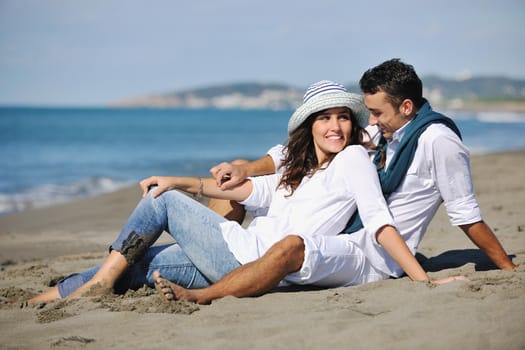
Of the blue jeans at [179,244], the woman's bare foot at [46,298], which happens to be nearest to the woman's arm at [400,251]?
the blue jeans at [179,244]

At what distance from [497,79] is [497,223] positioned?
8557cm

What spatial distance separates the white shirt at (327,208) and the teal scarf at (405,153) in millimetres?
91

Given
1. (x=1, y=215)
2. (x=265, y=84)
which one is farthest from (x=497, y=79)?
(x=1, y=215)

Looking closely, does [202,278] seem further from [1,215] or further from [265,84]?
[265,84]

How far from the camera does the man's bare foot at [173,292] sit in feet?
11.0

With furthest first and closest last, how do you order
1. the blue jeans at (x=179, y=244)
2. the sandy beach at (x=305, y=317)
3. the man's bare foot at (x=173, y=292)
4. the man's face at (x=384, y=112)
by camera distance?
the man's face at (x=384, y=112)
the blue jeans at (x=179, y=244)
the man's bare foot at (x=173, y=292)
the sandy beach at (x=305, y=317)

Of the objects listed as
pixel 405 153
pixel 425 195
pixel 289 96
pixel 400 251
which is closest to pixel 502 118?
pixel 425 195

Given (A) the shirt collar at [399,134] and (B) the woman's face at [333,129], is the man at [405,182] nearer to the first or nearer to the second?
(A) the shirt collar at [399,134]

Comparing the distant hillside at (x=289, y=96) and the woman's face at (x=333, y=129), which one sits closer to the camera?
the woman's face at (x=333, y=129)

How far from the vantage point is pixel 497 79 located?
84.9m

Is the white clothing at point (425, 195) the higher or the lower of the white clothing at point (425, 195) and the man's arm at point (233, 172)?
the lower

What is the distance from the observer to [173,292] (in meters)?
3.38

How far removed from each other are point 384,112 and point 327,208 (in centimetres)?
69

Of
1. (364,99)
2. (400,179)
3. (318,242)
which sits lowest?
(318,242)
